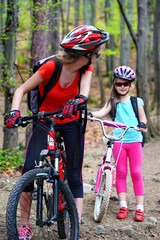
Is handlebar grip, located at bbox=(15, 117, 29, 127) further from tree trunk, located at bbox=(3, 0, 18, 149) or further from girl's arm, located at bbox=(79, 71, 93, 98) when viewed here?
tree trunk, located at bbox=(3, 0, 18, 149)

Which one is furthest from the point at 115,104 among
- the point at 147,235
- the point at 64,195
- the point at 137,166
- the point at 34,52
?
the point at 34,52

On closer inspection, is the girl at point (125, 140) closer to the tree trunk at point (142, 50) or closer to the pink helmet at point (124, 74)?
the pink helmet at point (124, 74)

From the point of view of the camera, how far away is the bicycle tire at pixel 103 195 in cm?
406

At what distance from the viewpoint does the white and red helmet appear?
2988 mm

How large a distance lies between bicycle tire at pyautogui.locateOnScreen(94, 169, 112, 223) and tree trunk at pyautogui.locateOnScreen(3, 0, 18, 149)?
315 cm

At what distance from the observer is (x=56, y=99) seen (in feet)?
10.7

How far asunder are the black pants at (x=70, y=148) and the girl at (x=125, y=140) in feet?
3.87

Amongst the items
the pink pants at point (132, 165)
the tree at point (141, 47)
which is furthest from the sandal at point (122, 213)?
the tree at point (141, 47)

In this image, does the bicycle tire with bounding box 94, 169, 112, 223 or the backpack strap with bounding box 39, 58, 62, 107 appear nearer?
the backpack strap with bounding box 39, 58, 62, 107

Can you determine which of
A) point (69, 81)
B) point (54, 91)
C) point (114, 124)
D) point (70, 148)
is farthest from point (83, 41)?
point (114, 124)

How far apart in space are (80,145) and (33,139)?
0.50 m

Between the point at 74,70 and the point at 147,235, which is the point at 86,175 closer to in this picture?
the point at 147,235

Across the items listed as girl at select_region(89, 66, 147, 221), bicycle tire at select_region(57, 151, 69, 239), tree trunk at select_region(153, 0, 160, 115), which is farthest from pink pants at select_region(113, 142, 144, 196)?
tree trunk at select_region(153, 0, 160, 115)

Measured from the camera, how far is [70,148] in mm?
3369
